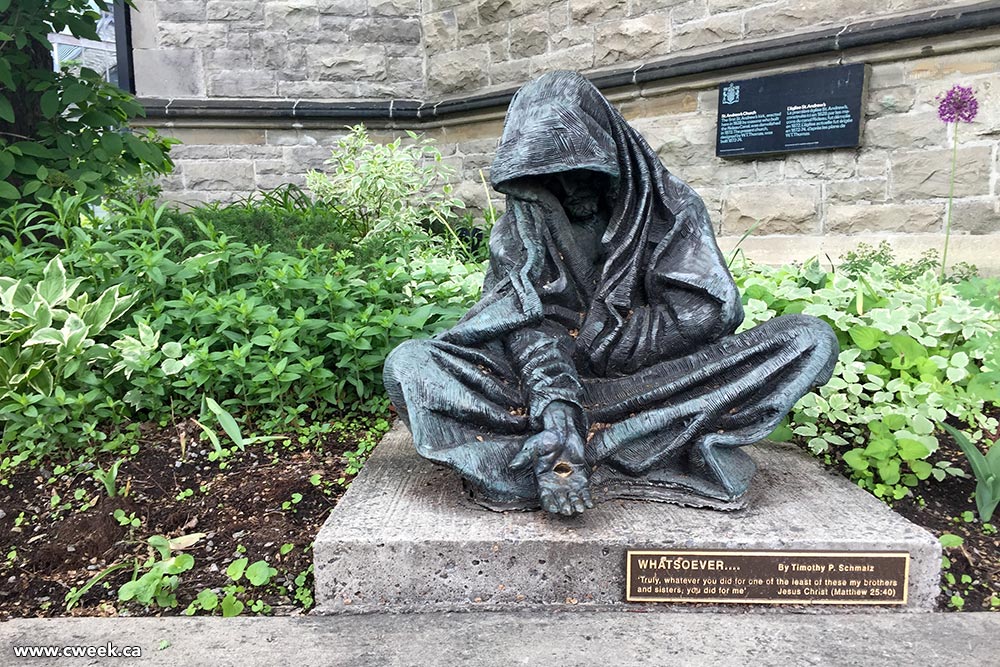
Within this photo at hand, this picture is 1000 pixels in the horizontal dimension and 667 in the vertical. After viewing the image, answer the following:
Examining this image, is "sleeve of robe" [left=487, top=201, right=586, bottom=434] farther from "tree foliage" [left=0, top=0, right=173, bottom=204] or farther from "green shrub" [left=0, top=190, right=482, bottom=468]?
"tree foliage" [left=0, top=0, right=173, bottom=204]

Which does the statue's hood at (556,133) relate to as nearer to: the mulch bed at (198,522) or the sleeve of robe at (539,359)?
the sleeve of robe at (539,359)

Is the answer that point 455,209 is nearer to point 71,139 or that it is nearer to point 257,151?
point 257,151

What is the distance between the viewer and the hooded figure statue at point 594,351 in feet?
7.18

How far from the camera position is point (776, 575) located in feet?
6.39

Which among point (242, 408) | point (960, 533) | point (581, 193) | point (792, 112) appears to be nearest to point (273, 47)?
point (792, 112)

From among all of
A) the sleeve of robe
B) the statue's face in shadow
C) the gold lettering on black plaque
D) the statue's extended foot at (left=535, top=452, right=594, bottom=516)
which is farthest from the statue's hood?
the gold lettering on black plaque

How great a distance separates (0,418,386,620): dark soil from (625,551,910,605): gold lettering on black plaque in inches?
42.0

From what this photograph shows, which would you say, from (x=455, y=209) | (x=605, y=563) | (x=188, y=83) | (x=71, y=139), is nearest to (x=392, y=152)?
(x=455, y=209)

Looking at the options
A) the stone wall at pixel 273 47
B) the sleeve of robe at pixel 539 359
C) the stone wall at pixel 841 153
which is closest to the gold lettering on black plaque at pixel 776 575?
the sleeve of robe at pixel 539 359

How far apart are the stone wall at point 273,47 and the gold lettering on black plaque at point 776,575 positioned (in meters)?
7.48

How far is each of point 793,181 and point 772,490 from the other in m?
4.24

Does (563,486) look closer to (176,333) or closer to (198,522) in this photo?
(198,522)

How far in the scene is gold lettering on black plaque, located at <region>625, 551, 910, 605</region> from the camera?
1.93 m

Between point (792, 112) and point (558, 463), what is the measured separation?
476 centimetres
